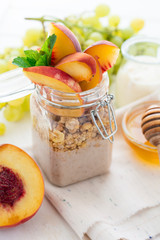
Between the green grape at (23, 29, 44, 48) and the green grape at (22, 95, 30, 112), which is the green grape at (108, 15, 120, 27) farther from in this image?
the green grape at (22, 95, 30, 112)

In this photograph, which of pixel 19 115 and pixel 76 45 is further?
pixel 19 115

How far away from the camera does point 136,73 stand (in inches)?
50.1

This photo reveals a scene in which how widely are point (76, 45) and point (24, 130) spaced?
1.47ft

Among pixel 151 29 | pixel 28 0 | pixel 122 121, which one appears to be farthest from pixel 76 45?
pixel 28 0

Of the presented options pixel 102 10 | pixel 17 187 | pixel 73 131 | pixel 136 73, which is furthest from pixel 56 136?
pixel 102 10

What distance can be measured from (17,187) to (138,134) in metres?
0.40

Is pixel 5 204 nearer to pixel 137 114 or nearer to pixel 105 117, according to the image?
pixel 105 117

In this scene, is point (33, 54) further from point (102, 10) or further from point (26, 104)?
point (102, 10)

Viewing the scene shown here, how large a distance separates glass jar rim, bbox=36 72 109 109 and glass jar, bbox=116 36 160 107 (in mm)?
345

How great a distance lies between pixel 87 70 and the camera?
2.72ft

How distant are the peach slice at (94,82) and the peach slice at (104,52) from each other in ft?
0.06

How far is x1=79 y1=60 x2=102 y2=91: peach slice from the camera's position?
87 cm

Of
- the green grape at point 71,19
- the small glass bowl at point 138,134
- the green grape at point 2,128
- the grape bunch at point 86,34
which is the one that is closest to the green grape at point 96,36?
the grape bunch at point 86,34

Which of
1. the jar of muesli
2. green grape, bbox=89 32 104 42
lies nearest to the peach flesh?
the jar of muesli
